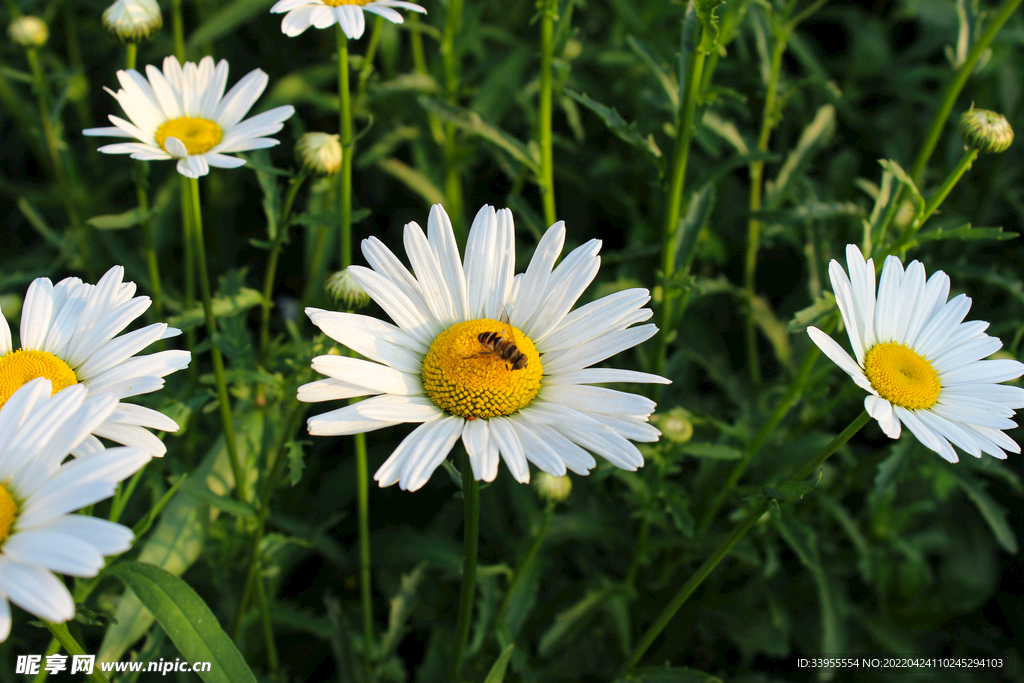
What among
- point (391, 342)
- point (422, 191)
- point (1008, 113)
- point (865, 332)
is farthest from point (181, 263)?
point (1008, 113)

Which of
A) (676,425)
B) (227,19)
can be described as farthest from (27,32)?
(676,425)

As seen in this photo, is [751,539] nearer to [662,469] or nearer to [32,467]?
[662,469]

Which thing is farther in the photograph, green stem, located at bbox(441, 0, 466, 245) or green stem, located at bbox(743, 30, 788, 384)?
green stem, located at bbox(441, 0, 466, 245)

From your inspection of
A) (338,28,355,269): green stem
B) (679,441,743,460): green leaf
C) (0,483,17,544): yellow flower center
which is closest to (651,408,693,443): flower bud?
(679,441,743,460): green leaf

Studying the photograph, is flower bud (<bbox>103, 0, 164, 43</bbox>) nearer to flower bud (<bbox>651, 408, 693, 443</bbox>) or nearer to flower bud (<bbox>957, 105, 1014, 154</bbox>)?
flower bud (<bbox>651, 408, 693, 443</bbox>)

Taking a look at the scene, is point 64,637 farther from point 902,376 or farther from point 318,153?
point 902,376

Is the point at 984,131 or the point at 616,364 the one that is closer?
the point at 984,131

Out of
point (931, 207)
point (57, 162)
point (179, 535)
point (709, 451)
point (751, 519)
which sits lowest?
point (751, 519)
